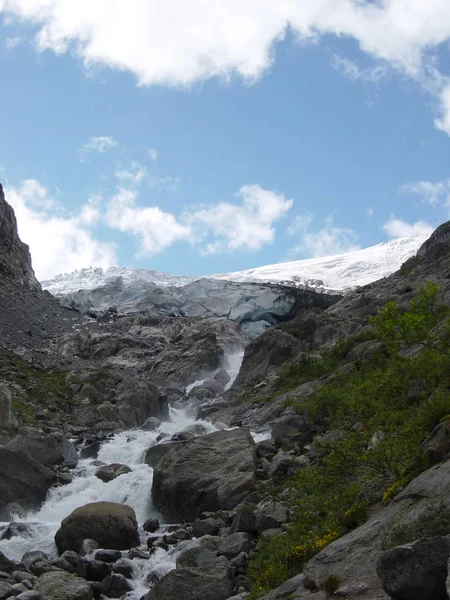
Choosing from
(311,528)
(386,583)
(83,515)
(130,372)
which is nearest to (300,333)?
(130,372)

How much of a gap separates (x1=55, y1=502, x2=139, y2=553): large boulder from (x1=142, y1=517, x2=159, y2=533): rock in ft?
3.17

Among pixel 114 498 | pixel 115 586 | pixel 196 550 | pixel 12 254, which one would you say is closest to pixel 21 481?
pixel 114 498

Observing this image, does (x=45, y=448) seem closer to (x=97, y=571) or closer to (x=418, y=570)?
(x=97, y=571)

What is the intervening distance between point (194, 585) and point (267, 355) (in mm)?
27968

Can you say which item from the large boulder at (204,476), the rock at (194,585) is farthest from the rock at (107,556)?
the large boulder at (204,476)

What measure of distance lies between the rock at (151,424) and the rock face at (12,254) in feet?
134

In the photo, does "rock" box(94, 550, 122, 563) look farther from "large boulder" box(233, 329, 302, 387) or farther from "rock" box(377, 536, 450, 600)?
"large boulder" box(233, 329, 302, 387)

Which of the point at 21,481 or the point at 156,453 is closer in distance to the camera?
the point at 21,481

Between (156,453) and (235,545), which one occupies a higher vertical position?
(156,453)

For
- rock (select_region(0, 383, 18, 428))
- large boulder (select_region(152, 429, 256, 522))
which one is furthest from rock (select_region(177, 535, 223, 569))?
rock (select_region(0, 383, 18, 428))

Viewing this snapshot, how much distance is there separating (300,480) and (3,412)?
1575 cm

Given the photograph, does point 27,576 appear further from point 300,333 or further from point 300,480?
point 300,333

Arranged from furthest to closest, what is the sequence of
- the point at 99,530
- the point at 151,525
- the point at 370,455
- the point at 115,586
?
1. the point at 151,525
2. the point at 99,530
3. the point at 115,586
4. the point at 370,455

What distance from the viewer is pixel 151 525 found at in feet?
63.5
